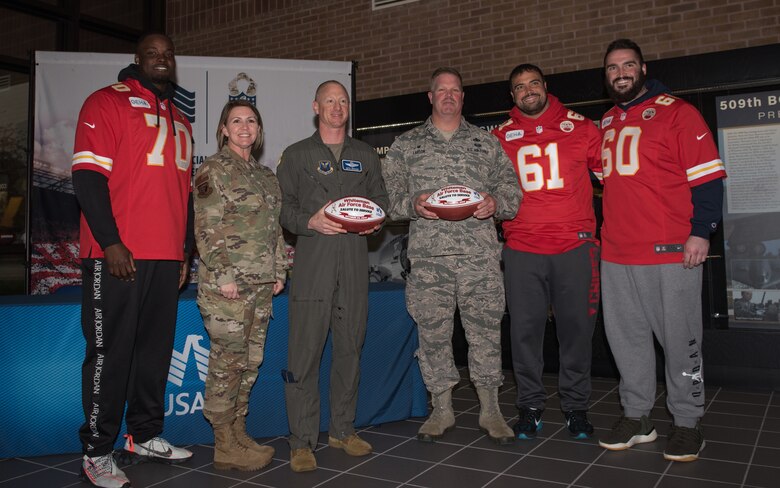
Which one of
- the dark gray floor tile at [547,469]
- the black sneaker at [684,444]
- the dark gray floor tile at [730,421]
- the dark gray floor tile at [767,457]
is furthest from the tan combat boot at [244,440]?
the dark gray floor tile at [730,421]

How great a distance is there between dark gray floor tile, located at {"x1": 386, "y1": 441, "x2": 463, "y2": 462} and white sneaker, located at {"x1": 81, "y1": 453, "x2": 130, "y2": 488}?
1277 mm

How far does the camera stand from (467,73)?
6008 millimetres

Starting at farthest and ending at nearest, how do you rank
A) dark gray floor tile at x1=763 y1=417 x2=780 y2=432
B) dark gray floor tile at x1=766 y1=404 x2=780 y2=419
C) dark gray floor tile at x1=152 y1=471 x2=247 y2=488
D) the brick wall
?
1. the brick wall
2. dark gray floor tile at x1=766 y1=404 x2=780 y2=419
3. dark gray floor tile at x1=763 y1=417 x2=780 y2=432
4. dark gray floor tile at x1=152 y1=471 x2=247 y2=488

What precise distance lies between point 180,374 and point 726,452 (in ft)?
9.36

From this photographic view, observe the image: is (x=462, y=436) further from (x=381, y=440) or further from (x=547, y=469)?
(x=547, y=469)

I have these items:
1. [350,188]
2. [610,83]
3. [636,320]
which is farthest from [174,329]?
[610,83]

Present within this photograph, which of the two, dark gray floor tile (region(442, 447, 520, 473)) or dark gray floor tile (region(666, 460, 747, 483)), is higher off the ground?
dark gray floor tile (region(666, 460, 747, 483))

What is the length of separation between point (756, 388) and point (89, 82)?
19.1 ft

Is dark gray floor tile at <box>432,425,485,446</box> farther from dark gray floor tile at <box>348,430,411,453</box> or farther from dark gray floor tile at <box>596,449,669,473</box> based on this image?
dark gray floor tile at <box>596,449,669,473</box>

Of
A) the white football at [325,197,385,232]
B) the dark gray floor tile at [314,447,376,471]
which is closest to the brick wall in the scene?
the white football at [325,197,385,232]

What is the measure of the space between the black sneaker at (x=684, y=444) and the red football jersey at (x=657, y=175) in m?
0.85

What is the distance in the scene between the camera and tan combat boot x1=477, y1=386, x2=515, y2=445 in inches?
135

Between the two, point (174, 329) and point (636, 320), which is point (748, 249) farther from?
point (174, 329)

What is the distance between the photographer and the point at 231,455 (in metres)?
3.07
